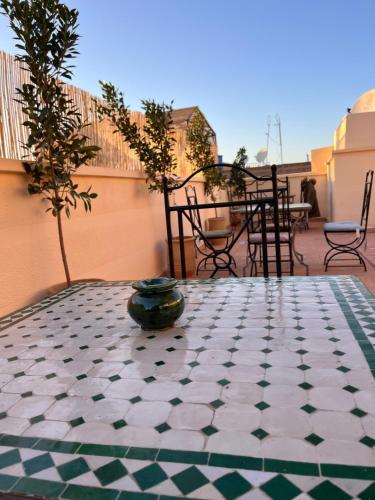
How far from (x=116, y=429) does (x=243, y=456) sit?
0.38 meters

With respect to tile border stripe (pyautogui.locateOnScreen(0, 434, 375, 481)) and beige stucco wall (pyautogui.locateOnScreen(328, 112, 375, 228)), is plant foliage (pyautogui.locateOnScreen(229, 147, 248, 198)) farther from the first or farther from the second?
tile border stripe (pyautogui.locateOnScreen(0, 434, 375, 481))

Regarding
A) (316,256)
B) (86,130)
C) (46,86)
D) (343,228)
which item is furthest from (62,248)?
(316,256)

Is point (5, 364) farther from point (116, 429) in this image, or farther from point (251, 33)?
point (251, 33)

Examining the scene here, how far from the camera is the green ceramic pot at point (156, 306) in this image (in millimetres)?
1908

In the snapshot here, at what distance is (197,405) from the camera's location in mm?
1255

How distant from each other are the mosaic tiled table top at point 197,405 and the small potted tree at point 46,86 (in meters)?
1.08

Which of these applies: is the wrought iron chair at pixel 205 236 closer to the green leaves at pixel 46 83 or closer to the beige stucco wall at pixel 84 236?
the beige stucco wall at pixel 84 236

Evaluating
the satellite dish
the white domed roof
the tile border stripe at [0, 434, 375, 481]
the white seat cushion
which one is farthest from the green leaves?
the satellite dish

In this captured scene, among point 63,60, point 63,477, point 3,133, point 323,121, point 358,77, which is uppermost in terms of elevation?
point 358,77

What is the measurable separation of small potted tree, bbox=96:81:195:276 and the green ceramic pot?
290 centimetres

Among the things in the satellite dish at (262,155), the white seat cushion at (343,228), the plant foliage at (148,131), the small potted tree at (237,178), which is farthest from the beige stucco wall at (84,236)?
the satellite dish at (262,155)

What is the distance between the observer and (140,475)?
3.17ft

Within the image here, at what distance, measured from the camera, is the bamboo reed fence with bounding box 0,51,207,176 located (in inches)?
106

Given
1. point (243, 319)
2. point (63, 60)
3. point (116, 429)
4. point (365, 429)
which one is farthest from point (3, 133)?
point (365, 429)
